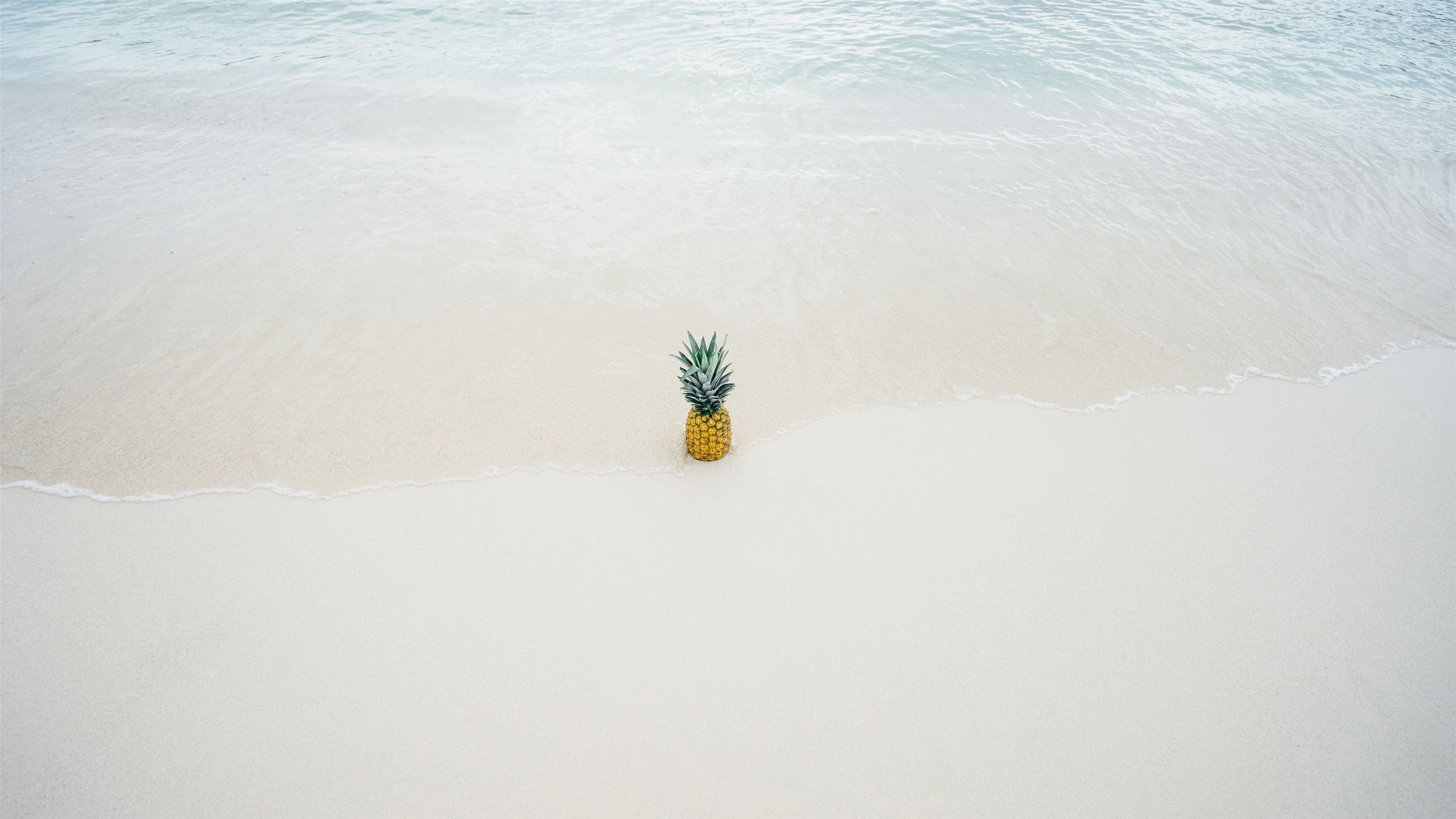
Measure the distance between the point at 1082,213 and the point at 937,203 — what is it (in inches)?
61.5

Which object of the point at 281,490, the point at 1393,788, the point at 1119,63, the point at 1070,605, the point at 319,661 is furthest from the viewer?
the point at 1119,63

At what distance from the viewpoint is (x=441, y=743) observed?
9.06 ft

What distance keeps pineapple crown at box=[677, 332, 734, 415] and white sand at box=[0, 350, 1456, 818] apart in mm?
542

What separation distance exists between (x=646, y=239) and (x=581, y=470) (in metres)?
3.12

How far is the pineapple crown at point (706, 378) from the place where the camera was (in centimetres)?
355

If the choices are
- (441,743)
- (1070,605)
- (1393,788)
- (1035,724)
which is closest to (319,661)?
(441,743)

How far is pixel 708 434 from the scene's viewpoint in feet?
12.8

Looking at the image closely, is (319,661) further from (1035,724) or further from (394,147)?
(394,147)

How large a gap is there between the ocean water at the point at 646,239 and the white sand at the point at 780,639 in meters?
0.55

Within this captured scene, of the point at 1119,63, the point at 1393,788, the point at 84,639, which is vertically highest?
the point at 1119,63

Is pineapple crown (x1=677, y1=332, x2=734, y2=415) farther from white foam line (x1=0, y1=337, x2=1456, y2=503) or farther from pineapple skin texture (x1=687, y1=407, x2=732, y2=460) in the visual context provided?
white foam line (x1=0, y1=337, x2=1456, y2=503)

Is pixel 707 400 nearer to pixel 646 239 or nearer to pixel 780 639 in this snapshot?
pixel 780 639

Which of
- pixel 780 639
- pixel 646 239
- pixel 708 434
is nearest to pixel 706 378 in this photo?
pixel 708 434

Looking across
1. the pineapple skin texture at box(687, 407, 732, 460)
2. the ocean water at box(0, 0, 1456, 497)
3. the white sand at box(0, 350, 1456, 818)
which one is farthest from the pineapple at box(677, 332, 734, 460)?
the ocean water at box(0, 0, 1456, 497)
